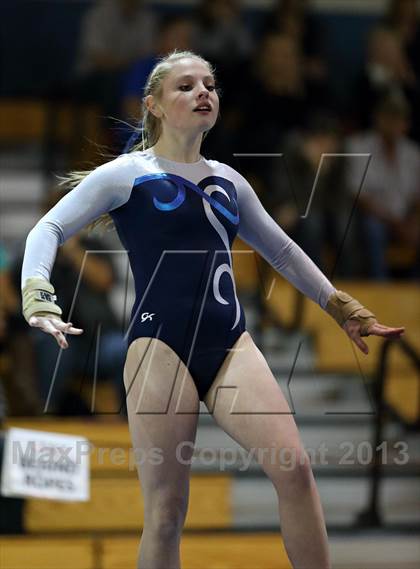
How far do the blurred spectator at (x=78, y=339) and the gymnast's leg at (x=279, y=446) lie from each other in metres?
2.49

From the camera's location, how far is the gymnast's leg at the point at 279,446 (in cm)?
318

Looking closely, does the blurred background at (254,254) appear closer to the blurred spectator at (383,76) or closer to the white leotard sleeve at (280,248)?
the blurred spectator at (383,76)

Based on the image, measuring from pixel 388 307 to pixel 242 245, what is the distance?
971mm

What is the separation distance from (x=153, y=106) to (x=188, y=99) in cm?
15

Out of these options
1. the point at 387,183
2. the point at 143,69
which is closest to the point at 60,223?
the point at 143,69

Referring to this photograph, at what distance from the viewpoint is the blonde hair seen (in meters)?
3.52

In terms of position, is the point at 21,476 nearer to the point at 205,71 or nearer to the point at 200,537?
the point at 200,537

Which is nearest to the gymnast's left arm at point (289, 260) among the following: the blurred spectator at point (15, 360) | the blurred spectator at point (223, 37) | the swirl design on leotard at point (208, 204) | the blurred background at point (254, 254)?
the swirl design on leotard at point (208, 204)

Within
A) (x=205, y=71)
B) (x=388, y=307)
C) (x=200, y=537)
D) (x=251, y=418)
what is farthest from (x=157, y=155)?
(x=388, y=307)

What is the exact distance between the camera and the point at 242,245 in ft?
22.2

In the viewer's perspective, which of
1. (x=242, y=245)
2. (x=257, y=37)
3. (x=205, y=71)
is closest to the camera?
(x=205, y=71)

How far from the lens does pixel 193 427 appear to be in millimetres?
3342

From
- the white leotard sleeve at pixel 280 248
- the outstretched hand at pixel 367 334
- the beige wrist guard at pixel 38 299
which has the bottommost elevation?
the outstretched hand at pixel 367 334

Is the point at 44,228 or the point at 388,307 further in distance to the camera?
the point at 388,307
